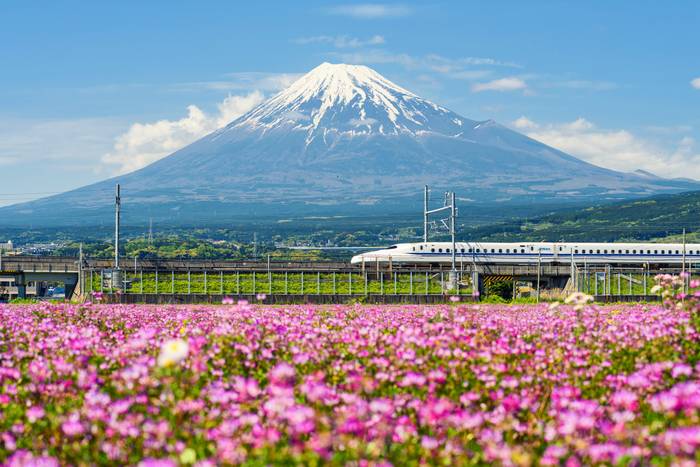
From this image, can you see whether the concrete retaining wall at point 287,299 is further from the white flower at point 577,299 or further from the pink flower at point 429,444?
the pink flower at point 429,444

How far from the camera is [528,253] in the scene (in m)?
87.1

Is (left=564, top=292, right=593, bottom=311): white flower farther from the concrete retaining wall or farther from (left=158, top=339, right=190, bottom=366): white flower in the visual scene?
the concrete retaining wall

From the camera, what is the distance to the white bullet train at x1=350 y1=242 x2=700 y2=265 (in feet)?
271

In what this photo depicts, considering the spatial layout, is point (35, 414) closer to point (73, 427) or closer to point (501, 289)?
point (73, 427)

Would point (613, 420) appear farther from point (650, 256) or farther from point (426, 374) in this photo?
point (650, 256)

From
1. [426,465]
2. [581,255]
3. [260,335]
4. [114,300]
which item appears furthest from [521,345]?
[581,255]

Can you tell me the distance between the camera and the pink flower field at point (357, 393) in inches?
282

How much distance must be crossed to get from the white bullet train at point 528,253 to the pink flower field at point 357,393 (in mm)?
68530

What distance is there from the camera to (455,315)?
13.3 meters

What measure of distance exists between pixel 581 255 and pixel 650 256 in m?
6.33

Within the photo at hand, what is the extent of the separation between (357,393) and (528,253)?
79.8 metres

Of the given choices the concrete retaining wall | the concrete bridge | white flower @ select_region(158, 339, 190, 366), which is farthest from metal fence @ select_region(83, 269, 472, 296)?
white flower @ select_region(158, 339, 190, 366)

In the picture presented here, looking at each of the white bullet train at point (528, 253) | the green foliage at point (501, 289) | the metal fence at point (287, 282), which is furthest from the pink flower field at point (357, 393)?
the white bullet train at point (528, 253)

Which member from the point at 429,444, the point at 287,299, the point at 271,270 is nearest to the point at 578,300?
the point at 429,444
